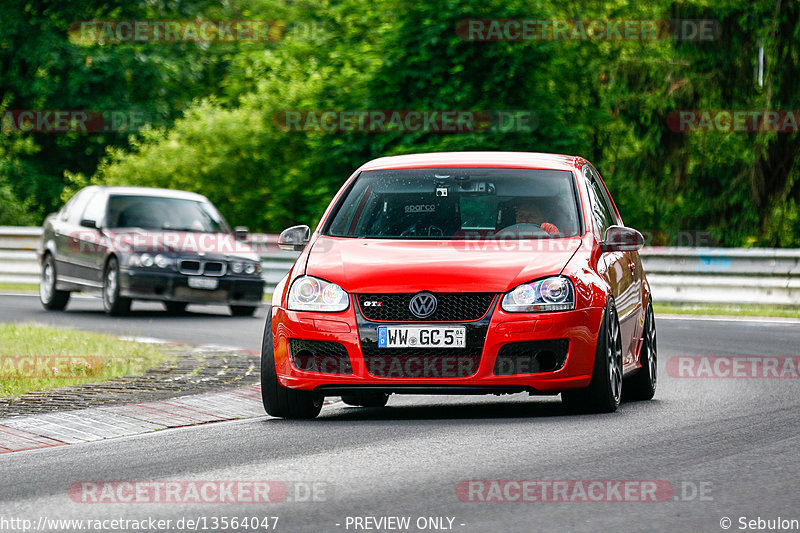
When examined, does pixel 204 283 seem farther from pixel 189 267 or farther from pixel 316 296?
pixel 316 296

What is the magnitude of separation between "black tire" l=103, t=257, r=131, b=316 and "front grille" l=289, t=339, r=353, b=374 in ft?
36.6

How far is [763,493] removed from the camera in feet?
22.2

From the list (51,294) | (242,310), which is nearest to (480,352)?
(242,310)

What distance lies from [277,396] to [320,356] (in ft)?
1.65

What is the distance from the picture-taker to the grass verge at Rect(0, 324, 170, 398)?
37.9ft

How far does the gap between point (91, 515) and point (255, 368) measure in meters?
6.46

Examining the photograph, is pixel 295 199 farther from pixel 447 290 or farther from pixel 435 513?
pixel 435 513

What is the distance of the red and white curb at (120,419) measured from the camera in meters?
8.85

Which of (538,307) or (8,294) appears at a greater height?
(538,307)

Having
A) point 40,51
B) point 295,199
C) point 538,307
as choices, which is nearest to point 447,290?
point 538,307
